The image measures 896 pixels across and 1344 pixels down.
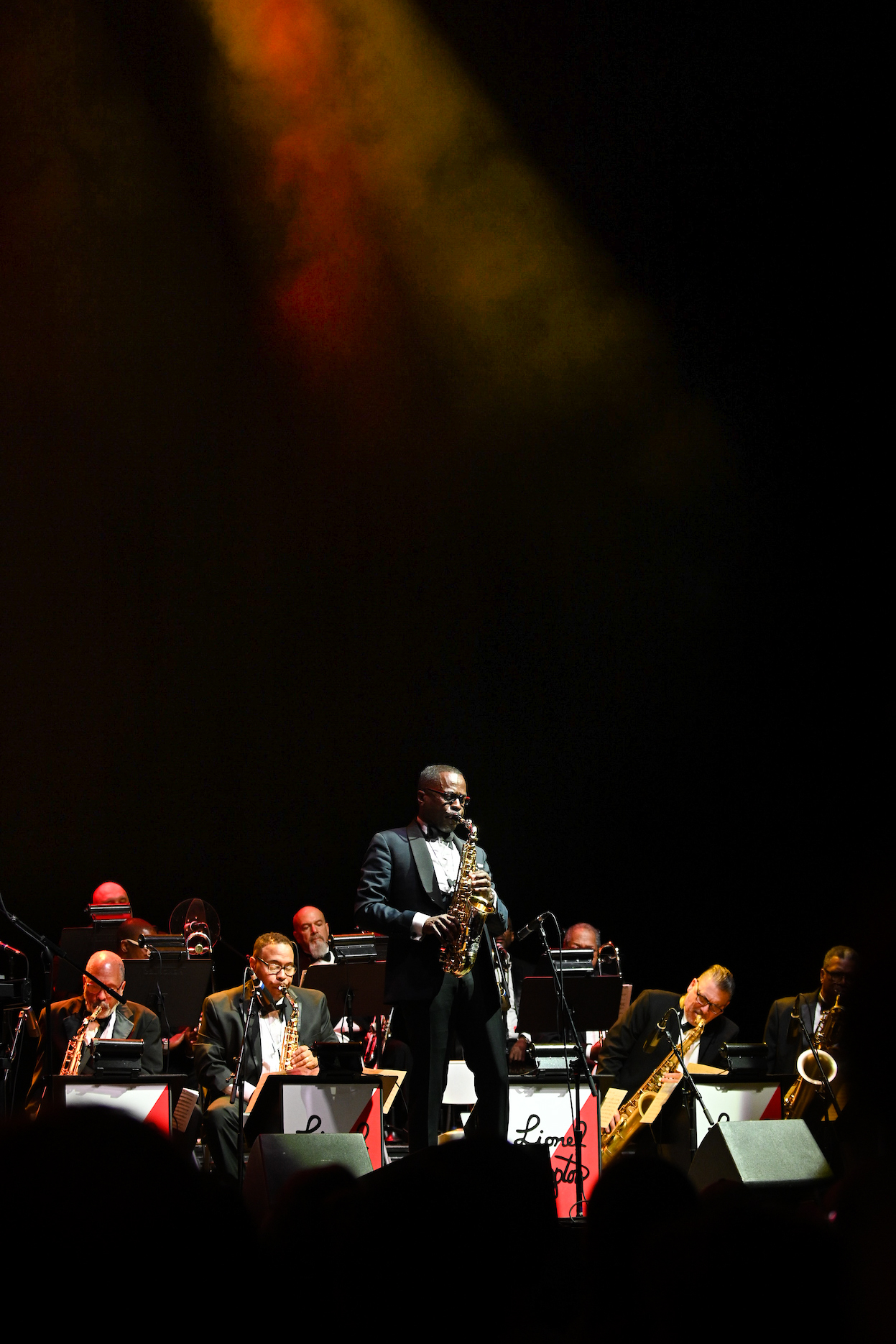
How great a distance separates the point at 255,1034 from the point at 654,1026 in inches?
89.1

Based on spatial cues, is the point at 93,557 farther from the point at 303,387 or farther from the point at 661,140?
the point at 661,140

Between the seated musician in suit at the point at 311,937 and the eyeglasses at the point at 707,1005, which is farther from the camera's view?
the seated musician in suit at the point at 311,937

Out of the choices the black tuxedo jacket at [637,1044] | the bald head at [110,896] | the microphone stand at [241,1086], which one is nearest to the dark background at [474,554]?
the bald head at [110,896]

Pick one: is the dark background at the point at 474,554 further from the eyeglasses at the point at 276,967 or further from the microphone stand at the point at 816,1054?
the eyeglasses at the point at 276,967

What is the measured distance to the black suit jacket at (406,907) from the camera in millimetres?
4684

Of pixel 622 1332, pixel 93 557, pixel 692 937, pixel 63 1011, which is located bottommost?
pixel 622 1332

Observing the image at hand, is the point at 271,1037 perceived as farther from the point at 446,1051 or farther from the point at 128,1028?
the point at 446,1051

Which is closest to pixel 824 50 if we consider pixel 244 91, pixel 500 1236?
pixel 244 91

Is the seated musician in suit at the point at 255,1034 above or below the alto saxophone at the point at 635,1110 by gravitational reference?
above

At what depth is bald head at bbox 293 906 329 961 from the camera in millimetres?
8898

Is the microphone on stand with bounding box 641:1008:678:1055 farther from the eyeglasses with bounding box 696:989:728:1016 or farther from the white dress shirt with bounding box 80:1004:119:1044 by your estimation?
the white dress shirt with bounding box 80:1004:119:1044

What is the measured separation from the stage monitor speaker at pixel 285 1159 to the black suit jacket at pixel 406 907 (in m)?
1.17

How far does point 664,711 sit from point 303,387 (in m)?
3.70

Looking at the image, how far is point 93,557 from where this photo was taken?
9492mm
